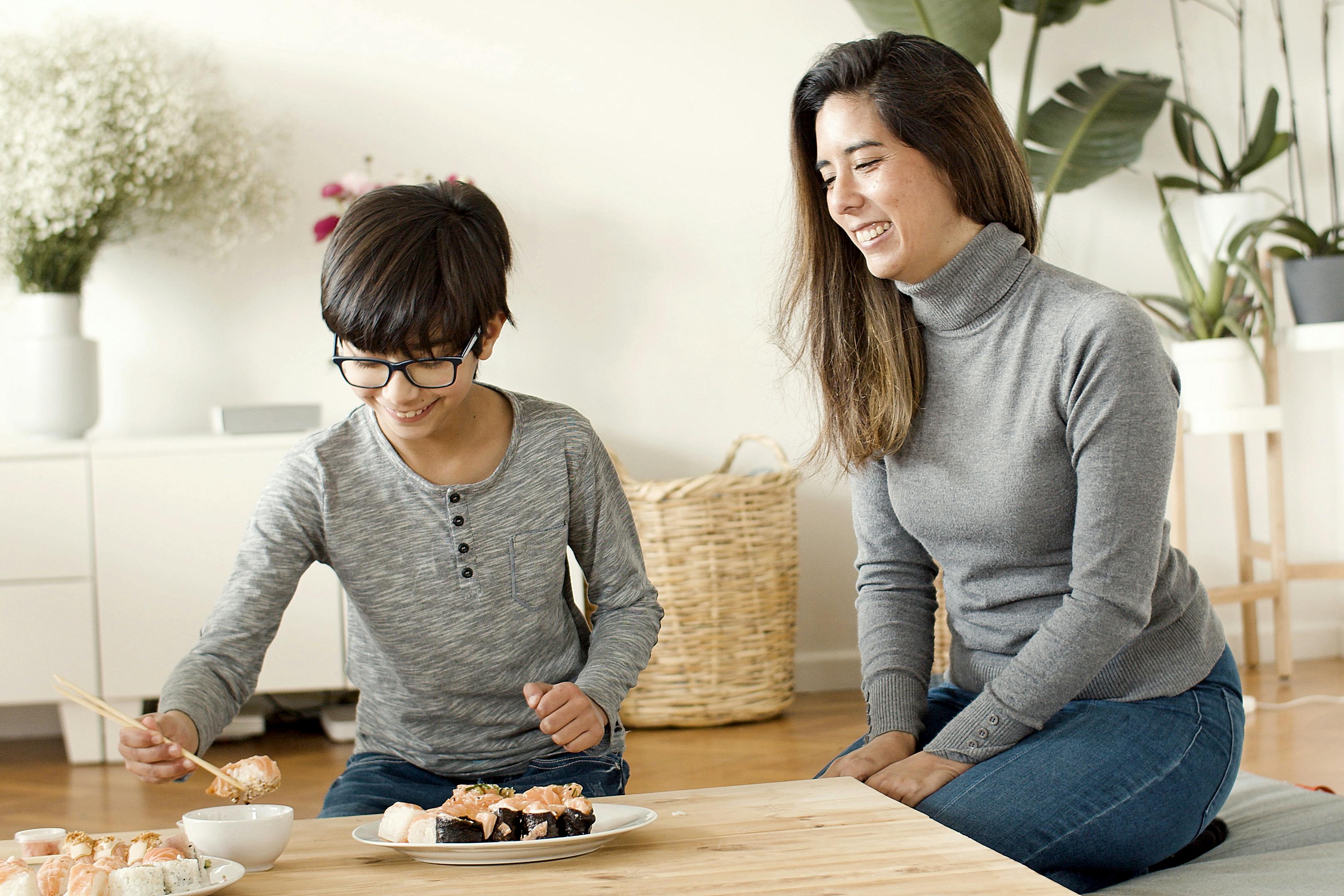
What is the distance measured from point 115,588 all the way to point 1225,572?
2.89 m

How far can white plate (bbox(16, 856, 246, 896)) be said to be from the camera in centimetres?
80

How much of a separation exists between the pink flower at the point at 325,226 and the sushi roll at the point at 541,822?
2.18m

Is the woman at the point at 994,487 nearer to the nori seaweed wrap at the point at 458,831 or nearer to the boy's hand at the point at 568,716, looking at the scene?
the boy's hand at the point at 568,716

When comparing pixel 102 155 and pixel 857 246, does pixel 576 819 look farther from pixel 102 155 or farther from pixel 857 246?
pixel 102 155

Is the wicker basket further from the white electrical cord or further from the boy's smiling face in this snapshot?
the boy's smiling face

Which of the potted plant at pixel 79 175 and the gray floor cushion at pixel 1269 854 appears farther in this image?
the potted plant at pixel 79 175

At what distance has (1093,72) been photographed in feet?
10.4

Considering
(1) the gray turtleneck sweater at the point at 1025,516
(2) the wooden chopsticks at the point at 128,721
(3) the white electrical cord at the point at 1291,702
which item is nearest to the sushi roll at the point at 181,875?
(2) the wooden chopsticks at the point at 128,721

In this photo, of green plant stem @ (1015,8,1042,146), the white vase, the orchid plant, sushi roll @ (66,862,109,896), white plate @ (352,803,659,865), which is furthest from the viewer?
green plant stem @ (1015,8,1042,146)

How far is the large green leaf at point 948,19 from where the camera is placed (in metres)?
2.84

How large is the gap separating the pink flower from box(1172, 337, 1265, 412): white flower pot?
198cm

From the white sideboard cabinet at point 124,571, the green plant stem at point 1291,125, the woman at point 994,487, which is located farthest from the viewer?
the green plant stem at point 1291,125

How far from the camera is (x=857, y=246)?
4.80ft

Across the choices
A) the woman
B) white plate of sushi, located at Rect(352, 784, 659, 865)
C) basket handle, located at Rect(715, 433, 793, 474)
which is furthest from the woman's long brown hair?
basket handle, located at Rect(715, 433, 793, 474)
